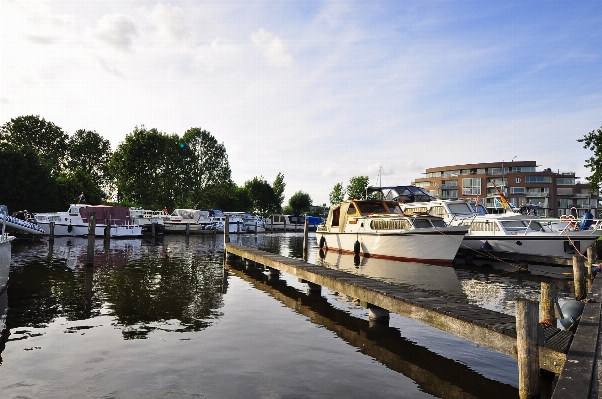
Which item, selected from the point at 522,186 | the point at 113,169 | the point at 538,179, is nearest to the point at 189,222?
the point at 113,169

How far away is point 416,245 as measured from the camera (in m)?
23.9

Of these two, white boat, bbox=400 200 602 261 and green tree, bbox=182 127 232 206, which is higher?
green tree, bbox=182 127 232 206

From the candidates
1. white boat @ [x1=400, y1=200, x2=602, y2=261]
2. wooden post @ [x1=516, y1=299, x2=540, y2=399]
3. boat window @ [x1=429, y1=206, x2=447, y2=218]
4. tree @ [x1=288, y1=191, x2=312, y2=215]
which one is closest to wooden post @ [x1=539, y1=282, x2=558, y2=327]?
wooden post @ [x1=516, y1=299, x2=540, y2=399]

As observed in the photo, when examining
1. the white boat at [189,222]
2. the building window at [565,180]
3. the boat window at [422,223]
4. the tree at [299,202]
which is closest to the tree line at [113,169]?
the white boat at [189,222]

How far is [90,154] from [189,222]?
1550 inches

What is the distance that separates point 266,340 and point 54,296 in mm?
8152

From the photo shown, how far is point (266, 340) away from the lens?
9875 mm

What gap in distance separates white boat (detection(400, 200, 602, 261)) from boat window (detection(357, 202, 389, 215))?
326 centimetres

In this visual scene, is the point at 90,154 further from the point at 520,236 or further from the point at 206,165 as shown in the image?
the point at 520,236

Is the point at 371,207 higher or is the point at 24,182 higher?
the point at 24,182

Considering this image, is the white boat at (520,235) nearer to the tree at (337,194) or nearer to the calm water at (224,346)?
the calm water at (224,346)

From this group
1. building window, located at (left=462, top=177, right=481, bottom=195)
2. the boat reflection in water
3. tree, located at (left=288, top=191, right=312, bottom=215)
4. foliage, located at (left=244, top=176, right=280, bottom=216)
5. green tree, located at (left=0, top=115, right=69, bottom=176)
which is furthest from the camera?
tree, located at (left=288, top=191, right=312, bottom=215)

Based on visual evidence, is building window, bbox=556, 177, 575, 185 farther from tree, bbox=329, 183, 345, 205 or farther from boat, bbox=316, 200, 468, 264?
boat, bbox=316, 200, 468, 264

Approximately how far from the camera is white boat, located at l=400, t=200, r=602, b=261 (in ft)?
77.3
